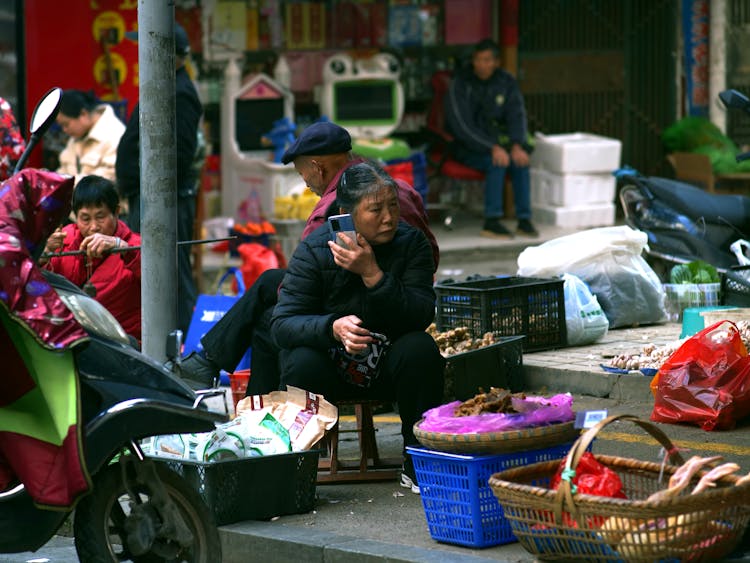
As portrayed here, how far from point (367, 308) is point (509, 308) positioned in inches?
86.6

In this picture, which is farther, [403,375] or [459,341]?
[459,341]

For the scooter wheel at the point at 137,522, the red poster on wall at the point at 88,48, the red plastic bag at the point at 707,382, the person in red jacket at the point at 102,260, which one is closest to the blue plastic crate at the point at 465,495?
the scooter wheel at the point at 137,522

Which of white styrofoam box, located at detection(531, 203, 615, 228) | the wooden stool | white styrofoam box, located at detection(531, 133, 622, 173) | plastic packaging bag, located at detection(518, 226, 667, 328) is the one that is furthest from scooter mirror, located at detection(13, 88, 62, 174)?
white styrofoam box, located at detection(531, 203, 615, 228)

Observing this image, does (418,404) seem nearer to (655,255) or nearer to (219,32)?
(655,255)

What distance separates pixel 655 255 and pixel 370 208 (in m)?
4.45

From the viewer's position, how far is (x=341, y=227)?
21.2 ft

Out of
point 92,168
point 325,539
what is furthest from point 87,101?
point 325,539

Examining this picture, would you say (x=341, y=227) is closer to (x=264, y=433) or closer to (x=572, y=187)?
(x=264, y=433)

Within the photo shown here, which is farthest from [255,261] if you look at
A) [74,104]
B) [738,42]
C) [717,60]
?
Answer: [738,42]

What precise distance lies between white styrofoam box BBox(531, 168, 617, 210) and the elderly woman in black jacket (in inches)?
337

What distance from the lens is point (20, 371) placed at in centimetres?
500

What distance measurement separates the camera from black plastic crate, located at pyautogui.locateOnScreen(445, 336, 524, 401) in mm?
7551

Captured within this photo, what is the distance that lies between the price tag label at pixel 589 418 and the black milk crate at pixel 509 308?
3165 millimetres

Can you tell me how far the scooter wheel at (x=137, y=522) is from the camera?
512 cm
